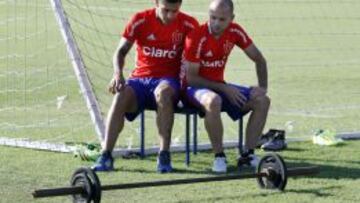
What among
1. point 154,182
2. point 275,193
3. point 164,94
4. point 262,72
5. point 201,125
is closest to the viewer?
point 154,182

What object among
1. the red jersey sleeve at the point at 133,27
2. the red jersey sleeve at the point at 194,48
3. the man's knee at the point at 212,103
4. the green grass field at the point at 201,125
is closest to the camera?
the green grass field at the point at 201,125

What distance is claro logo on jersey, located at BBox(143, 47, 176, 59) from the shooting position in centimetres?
875

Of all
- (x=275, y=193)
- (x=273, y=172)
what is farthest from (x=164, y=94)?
(x=275, y=193)

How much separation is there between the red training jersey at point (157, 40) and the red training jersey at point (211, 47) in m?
0.14

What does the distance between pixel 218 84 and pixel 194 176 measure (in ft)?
2.64

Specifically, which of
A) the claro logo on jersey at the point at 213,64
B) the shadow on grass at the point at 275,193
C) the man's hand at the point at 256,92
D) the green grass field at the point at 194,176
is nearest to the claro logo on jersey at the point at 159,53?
the claro logo on jersey at the point at 213,64

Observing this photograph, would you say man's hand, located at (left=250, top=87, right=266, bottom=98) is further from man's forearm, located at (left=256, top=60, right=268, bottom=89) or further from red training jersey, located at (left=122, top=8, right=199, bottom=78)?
red training jersey, located at (left=122, top=8, right=199, bottom=78)

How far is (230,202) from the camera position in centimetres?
732

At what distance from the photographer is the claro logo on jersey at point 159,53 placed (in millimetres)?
8750

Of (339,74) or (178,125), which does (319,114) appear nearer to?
(178,125)

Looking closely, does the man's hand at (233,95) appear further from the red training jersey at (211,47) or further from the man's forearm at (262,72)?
the man's forearm at (262,72)

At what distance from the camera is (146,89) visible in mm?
8617

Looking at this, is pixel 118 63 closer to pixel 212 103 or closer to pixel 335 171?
pixel 212 103

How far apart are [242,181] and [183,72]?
1.15 m
